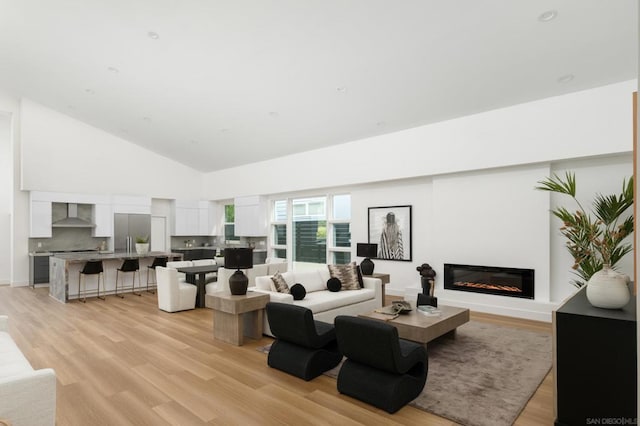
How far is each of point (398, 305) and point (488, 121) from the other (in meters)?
3.54

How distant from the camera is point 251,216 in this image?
10.3 m

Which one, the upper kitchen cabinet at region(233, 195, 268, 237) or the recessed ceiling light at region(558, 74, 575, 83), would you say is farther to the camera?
the upper kitchen cabinet at region(233, 195, 268, 237)

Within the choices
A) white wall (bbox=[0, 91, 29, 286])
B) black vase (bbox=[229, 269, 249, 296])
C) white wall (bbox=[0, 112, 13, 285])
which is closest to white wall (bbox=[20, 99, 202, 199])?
white wall (bbox=[0, 91, 29, 286])

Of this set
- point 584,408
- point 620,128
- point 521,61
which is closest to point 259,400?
point 584,408

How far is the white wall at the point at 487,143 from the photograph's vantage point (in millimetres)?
4996

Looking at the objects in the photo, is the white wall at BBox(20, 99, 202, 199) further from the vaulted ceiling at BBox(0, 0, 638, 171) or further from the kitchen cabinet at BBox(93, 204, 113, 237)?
the vaulted ceiling at BBox(0, 0, 638, 171)

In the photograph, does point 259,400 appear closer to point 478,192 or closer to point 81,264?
point 478,192

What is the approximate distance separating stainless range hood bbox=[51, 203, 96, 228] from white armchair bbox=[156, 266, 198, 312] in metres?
4.53

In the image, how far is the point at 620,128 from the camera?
16.0ft

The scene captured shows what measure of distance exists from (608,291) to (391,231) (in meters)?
5.17

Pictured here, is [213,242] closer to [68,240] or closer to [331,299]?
[68,240]

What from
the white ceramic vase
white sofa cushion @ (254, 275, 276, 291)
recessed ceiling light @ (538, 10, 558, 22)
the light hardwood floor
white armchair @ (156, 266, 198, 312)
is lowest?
the light hardwood floor

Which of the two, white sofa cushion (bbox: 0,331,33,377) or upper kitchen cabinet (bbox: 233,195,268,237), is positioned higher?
upper kitchen cabinet (bbox: 233,195,268,237)

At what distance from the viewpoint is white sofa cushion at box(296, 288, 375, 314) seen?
492 cm
